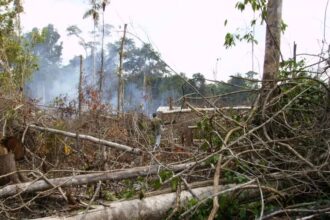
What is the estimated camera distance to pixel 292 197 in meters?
4.35

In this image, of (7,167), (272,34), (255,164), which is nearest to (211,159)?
(255,164)

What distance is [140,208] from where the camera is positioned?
13.0 feet

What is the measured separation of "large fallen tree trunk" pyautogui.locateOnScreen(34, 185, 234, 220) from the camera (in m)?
3.70

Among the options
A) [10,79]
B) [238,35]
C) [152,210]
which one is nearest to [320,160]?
[152,210]

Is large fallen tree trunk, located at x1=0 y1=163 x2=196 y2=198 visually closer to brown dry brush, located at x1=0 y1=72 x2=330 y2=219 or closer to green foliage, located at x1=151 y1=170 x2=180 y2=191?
brown dry brush, located at x1=0 y1=72 x2=330 y2=219

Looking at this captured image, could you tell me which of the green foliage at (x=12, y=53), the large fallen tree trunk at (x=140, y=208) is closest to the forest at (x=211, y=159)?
the large fallen tree trunk at (x=140, y=208)

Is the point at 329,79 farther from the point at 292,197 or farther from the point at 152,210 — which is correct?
the point at 152,210

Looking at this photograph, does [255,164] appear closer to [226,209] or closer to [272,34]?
[226,209]

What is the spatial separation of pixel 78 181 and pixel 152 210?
1.66 metres

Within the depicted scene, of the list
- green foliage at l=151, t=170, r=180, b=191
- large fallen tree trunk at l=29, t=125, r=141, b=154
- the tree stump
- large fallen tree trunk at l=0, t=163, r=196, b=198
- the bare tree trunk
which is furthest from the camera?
large fallen tree trunk at l=29, t=125, r=141, b=154

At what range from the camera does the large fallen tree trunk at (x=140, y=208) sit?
3.70 meters

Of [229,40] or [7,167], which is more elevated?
[229,40]

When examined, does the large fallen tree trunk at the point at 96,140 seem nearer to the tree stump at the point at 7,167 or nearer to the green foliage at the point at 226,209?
the tree stump at the point at 7,167

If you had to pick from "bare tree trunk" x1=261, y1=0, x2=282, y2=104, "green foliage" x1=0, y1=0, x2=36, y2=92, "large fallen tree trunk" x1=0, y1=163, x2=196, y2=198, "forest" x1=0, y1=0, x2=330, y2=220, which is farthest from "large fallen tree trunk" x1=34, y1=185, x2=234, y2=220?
"green foliage" x1=0, y1=0, x2=36, y2=92
